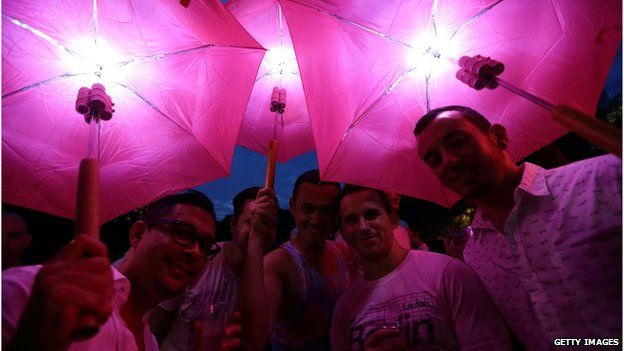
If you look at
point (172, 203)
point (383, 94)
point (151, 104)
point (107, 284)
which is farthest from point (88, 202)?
point (383, 94)

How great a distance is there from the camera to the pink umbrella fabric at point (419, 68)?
3152 millimetres

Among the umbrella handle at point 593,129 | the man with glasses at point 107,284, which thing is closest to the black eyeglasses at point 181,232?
the man with glasses at point 107,284

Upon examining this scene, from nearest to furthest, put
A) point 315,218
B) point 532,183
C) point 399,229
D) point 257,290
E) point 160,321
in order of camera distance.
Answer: point 532,183, point 257,290, point 315,218, point 160,321, point 399,229

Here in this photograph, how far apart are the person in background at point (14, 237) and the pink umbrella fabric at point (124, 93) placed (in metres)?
0.83

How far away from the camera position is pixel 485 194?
A: 112 inches

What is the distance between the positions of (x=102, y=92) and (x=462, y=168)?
2717mm

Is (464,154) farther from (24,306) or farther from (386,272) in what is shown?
(24,306)

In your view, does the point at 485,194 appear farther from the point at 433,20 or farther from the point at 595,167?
the point at 433,20

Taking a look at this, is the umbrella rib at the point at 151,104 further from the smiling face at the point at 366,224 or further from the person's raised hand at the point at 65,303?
the person's raised hand at the point at 65,303

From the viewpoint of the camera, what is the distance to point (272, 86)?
491cm

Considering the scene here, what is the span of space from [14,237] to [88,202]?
3.03 meters

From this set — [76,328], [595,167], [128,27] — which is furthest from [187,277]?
[595,167]

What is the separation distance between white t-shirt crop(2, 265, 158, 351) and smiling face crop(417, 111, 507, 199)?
7.81 feet

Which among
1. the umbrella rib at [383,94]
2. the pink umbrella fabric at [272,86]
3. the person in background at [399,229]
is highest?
the pink umbrella fabric at [272,86]
